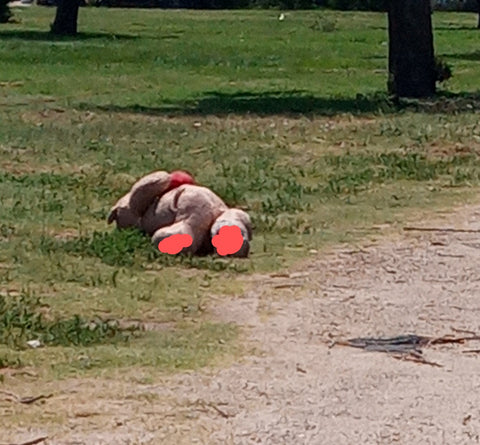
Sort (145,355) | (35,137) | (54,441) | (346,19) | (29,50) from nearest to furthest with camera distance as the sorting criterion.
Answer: (54,441) → (145,355) → (35,137) → (29,50) → (346,19)

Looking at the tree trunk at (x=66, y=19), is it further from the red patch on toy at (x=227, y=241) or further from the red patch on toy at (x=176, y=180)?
the red patch on toy at (x=227, y=241)

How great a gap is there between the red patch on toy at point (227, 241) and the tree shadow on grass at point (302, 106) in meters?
7.32

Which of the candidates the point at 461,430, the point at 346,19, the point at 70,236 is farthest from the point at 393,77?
the point at 346,19

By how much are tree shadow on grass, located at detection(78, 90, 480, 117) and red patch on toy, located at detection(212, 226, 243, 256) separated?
732 centimetres

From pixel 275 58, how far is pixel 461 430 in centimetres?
1983

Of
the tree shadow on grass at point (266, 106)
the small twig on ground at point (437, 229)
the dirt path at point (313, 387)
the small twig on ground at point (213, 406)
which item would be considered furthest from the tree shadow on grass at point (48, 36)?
the small twig on ground at point (213, 406)

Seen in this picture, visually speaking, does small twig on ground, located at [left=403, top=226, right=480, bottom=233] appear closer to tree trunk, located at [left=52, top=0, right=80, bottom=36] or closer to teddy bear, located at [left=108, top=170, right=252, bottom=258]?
teddy bear, located at [left=108, top=170, right=252, bottom=258]

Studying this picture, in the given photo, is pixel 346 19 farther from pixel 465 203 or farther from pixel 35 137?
pixel 465 203

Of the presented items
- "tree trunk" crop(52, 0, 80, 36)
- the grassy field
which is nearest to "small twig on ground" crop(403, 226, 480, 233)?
the grassy field

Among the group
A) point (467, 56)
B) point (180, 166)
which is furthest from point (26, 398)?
point (467, 56)

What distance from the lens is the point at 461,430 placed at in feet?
16.5

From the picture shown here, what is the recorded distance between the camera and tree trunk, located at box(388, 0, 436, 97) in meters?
16.8

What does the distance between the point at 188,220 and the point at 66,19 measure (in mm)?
23720

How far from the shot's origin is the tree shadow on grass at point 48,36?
94.7ft
